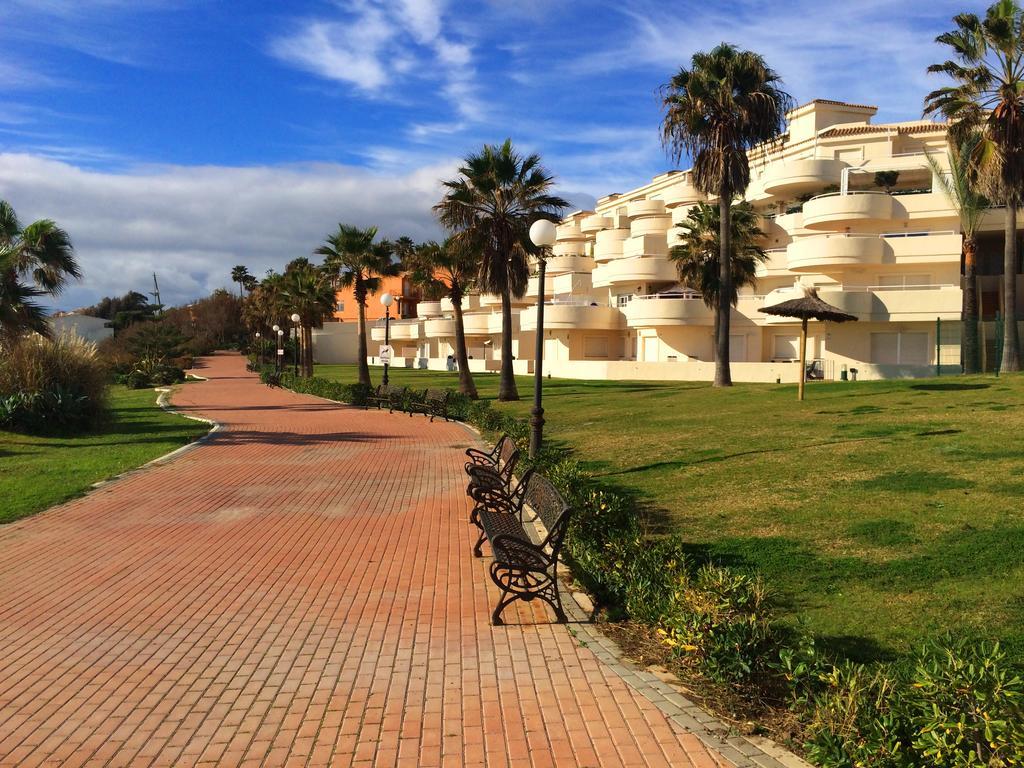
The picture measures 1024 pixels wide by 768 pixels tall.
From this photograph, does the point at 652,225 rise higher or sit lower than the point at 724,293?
higher

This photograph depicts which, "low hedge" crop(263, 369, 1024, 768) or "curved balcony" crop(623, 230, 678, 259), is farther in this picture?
"curved balcony" crop(623, 230, 678, 259)


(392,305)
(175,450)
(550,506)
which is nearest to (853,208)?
(175,450)

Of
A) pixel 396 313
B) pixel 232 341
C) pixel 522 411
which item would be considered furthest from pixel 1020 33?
pixel 232 341

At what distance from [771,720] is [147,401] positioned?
99.6 feet

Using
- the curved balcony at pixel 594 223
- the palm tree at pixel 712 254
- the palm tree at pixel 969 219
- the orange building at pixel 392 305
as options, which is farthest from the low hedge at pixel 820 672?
the orange building at pixel 392 305

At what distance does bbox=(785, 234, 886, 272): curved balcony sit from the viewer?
3312 cm

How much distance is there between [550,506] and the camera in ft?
23.4

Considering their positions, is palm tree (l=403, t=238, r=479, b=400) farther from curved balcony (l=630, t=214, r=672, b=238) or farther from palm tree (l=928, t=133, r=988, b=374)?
curved balcony (l=630, t=214, r=672, b=238)

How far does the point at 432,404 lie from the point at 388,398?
326 cm

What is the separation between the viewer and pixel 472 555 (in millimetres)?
7711

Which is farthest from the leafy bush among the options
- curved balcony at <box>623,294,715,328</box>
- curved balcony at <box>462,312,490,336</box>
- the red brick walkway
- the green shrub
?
curved balcony at <box>462,312,490,336</box>

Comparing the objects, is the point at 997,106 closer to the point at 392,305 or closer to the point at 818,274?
the point at 818,274

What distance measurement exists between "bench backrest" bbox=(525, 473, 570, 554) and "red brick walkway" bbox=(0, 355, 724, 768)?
60cm

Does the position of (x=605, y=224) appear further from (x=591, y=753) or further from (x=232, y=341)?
(x=232, y=341)
